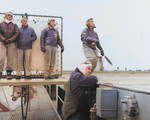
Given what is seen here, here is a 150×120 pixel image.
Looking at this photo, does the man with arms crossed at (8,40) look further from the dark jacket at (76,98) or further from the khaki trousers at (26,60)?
the dark jacket at (76,98)

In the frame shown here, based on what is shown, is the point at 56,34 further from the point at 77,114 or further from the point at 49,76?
the point at 77,114

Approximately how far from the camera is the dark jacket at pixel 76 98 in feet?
9.68

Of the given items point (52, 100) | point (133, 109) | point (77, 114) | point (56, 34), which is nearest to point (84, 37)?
point (56, 34)

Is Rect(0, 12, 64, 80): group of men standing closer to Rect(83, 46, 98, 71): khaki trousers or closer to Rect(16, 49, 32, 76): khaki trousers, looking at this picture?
Rect(16, 49, 32, 76): khaki trousers

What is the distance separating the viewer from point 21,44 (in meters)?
4.61

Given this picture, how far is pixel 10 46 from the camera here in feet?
14.8

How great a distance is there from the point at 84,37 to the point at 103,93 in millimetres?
1908

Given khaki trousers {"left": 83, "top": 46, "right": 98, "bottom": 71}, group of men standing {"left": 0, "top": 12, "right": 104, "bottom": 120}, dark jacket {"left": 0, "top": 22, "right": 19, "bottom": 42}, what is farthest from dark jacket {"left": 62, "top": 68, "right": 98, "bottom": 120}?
dark jacket {"left": 0, "top": 22, "right": 19, "bottom": 42}

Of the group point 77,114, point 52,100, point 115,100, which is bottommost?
point 52,100

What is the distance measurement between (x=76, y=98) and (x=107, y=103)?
2.37 feet

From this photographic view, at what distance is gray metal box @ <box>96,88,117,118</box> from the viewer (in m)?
2.37

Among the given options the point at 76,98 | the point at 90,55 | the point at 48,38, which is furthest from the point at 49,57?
the point at 76,98

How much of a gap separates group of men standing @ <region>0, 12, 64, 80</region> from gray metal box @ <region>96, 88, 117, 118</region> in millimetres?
2405

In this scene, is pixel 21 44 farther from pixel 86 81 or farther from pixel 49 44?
pixel 86 81
